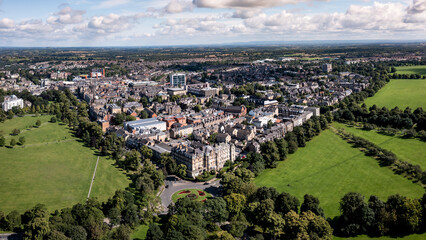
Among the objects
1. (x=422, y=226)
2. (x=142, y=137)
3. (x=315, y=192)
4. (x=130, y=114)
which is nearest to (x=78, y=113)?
(x=130, y=114)

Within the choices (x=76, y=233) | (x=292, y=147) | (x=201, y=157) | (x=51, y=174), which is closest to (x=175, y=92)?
(x=292, y=147)

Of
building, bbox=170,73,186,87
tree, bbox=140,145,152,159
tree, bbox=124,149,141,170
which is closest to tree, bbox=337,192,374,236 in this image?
tree, bbox=124,149,141,170

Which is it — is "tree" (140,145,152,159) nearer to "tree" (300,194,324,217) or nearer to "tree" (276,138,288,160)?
"tree" (276,138,288,160)

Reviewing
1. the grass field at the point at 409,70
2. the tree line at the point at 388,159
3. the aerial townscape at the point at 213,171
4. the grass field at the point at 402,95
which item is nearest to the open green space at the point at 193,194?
the aerial townscape at the point at 213,171

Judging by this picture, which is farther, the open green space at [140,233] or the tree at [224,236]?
the open green space at [140,233]

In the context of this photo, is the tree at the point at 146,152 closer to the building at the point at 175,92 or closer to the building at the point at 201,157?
the building at the point at 201,157

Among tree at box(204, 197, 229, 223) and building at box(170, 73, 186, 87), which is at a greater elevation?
building at box(170, 73, 186, 87)
